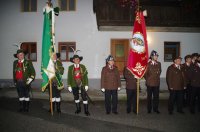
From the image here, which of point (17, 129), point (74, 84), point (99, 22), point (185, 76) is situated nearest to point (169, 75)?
point (185, 76)

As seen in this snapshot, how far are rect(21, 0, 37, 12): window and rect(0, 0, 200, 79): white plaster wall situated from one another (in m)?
0.31

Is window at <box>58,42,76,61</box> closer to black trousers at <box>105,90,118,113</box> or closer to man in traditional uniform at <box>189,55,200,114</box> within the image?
black trousers at <box>105,90,118,113</box>

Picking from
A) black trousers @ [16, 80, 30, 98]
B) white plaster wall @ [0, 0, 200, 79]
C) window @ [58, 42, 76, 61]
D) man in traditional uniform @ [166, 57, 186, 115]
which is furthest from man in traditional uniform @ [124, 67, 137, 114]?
window @ [58, 42, 76, 61]

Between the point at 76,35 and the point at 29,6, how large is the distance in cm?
373

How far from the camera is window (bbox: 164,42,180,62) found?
663 inches

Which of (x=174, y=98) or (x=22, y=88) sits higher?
(x=22, y=88)

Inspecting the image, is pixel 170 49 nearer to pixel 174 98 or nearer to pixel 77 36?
pixel 77 36

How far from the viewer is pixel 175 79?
30.0ft

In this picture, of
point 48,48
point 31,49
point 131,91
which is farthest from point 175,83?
point 31,49

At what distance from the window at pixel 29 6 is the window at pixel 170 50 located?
8.97 m

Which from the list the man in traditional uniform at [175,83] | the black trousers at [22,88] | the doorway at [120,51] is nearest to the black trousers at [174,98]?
the man in traditional uniform at [175,83]

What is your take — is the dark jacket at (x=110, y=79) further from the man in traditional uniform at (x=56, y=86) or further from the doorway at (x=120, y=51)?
the doorway at (x=120, y=51)

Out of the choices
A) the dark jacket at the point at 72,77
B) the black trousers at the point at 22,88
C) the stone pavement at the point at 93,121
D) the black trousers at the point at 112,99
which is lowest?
the stone pavement at the point at 93,121

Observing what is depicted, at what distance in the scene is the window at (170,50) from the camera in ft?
55.3
